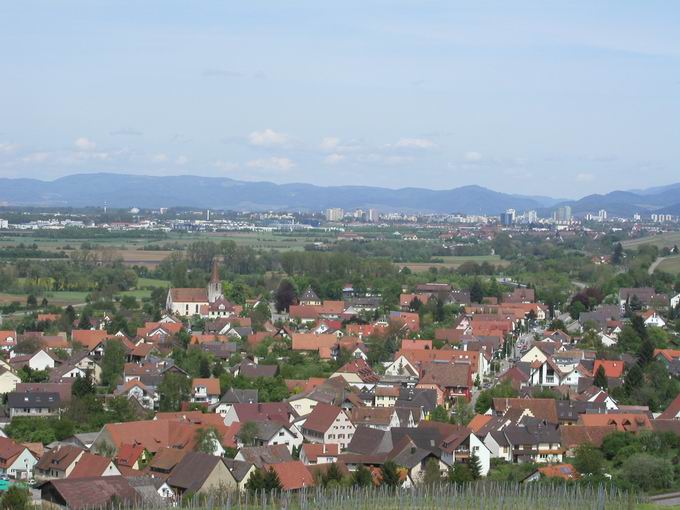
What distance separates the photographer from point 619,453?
22641 millimetres

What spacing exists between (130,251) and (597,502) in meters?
72.8

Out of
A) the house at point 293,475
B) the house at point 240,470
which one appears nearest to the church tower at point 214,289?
the house at point 240,470

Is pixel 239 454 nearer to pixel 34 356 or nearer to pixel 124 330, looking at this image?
pixel 34 356

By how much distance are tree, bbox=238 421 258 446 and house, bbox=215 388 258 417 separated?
297 centimetres

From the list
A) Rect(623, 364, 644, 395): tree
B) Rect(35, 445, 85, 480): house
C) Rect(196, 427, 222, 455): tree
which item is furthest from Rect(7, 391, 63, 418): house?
Rect(623, 364, 644, 395): tree

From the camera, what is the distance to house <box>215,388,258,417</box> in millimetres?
27500

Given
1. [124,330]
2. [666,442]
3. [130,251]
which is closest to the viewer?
[666,442]

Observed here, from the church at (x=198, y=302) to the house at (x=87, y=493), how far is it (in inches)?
1140

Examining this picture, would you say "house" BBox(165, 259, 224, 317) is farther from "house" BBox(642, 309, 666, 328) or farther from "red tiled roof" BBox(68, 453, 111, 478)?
"red tiled roof" BBox(68, 453, 111, 478)

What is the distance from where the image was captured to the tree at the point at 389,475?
66.3 ft

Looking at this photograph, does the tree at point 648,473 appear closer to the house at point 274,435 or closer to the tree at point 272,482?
the tree at point 272,482

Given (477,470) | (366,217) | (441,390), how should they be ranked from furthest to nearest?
(366,217)
(441,390)
(477,470)

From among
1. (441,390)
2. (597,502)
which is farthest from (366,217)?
(597,502)

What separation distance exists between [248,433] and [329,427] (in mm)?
1846
